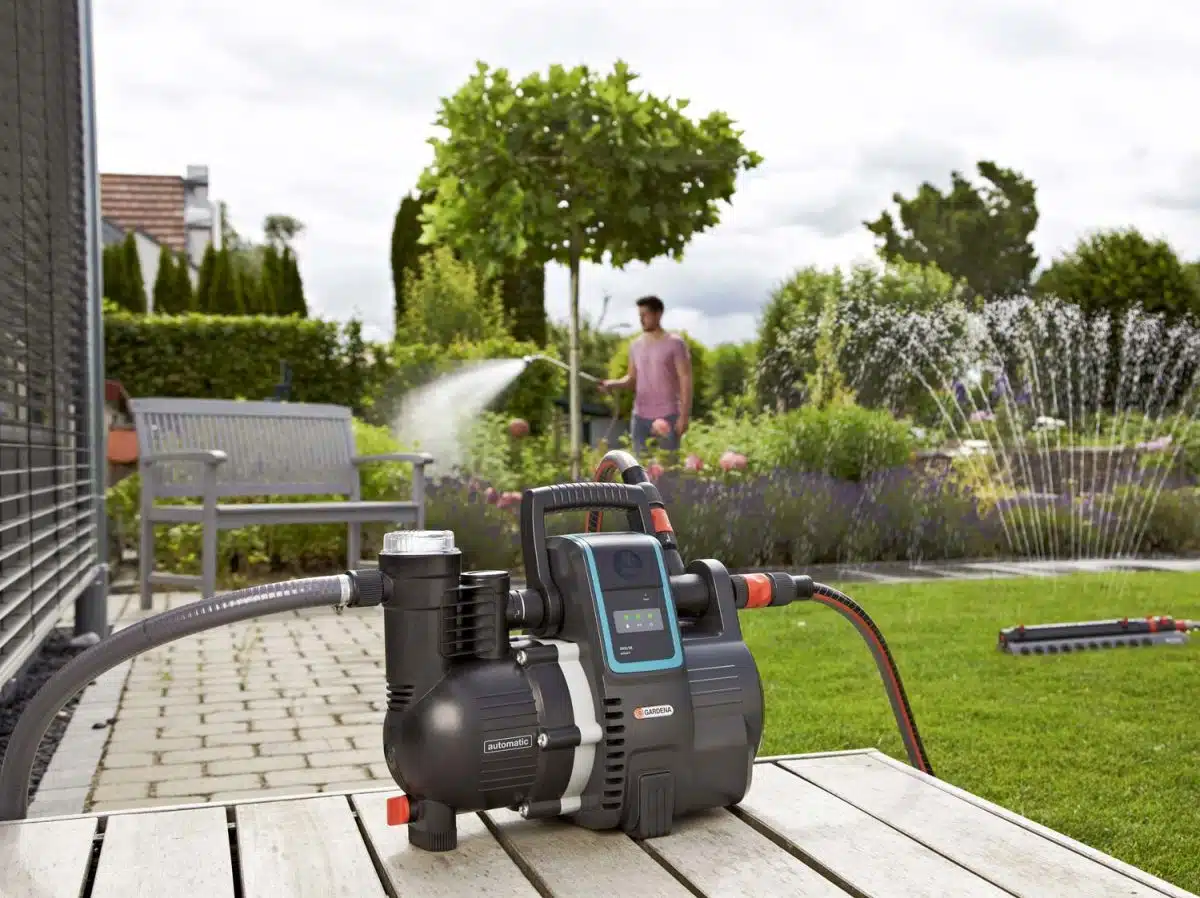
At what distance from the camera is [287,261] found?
76.6 feet

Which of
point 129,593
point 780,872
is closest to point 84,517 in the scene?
point 129,593

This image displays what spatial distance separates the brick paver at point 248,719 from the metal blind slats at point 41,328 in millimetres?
386

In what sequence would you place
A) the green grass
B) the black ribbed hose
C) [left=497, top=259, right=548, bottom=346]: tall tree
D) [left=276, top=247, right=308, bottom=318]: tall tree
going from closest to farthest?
the black ribbed hose → the green grass → [left=497, top=259, right=548, bottom=346]: tall tree → [left=276, top=247, right=308, bottom=318]: tall tree

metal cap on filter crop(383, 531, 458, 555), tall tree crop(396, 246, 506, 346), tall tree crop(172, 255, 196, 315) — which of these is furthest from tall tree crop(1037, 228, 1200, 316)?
metal cap on filter crop(383, 531, 458, 555)

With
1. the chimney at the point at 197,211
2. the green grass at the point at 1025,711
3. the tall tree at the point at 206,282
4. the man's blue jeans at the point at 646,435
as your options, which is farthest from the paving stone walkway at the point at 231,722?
the chimney at the point at 197,211

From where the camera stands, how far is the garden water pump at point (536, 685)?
5.32ft

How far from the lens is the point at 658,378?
8797 millimetres

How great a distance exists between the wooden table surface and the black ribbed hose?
0.78 ft

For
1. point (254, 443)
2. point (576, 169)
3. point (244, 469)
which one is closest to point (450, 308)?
point (576, 169)

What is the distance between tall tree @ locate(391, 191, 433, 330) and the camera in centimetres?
2245

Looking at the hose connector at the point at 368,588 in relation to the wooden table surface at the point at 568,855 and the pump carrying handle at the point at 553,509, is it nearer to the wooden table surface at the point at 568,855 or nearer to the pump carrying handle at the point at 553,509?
the pump carrying handle at the point at 553,509

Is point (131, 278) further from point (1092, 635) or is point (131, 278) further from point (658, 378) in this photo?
point (1092, 635)

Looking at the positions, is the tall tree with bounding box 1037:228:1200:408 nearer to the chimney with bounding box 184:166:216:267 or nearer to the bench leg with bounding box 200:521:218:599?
the bench leg with bounding box 200:521:218:599

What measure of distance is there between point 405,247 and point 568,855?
2155cm
